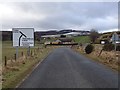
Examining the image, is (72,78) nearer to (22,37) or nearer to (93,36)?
(22,37)

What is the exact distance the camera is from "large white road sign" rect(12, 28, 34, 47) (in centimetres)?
3976

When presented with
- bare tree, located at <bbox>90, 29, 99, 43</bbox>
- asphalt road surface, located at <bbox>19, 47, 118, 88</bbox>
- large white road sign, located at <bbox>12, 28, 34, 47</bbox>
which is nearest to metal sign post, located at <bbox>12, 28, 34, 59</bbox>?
large white road sign, located at <bbox>12, 28, 34, 47</bbox>

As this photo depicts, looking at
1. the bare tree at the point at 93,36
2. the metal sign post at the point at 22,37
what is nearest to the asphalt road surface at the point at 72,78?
the metal sign post at the point at 22,37

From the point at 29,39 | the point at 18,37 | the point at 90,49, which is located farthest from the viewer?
the point at 90,49

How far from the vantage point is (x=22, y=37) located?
135 ft

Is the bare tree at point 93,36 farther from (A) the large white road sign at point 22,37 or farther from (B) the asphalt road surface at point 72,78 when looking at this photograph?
(B) the asphalt road surface at point 72,78

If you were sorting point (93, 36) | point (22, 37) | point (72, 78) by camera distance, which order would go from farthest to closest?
1. point (93, 36)
2. point (22, 37)
3. point (72, 78)

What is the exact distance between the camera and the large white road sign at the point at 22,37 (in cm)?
3976

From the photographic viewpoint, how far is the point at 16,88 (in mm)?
12906

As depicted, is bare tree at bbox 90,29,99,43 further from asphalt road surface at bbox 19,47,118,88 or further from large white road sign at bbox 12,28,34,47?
asphalt road surface at bbox 19,47,118,88

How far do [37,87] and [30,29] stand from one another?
30.0m

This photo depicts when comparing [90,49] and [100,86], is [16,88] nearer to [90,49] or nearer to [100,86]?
[100,86]

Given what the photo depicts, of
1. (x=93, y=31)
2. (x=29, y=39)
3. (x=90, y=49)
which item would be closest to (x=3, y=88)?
(x=29, y=39)

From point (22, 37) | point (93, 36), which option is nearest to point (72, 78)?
point (22, 37)
